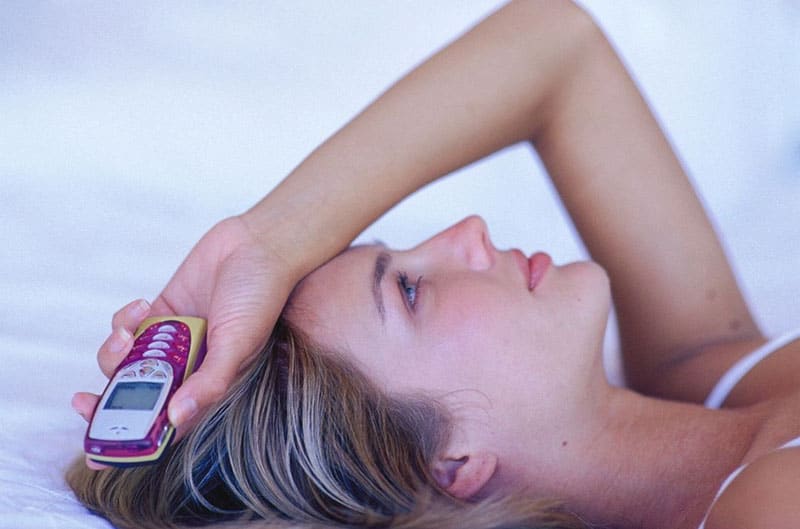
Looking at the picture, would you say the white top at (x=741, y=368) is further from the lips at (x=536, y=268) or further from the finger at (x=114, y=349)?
the finger at (x=114, y=349)

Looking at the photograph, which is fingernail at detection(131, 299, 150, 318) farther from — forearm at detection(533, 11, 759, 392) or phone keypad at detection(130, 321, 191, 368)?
forearm at detection(533, 11, 759, 392)

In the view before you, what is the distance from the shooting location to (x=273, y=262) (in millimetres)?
1083

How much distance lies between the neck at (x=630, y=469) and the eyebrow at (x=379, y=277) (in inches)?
9.4

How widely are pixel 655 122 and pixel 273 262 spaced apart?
0.68 m

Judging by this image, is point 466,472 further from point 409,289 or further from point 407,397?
point 409,289

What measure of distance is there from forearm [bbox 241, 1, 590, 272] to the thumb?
0.11m

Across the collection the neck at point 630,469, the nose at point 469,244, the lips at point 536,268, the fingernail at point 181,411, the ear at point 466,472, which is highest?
the fingernail at point 181,411

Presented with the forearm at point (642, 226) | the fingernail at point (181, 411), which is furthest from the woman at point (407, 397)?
the forearm at point (642, 226)

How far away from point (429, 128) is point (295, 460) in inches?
20.1

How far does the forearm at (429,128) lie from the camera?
1.16m

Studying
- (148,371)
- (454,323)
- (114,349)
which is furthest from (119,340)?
(454,323)

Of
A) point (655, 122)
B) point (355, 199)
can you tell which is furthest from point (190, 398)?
point (655, 122)

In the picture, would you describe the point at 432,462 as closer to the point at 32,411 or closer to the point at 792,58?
the point at 32,411

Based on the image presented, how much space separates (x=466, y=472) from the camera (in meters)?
1.04
